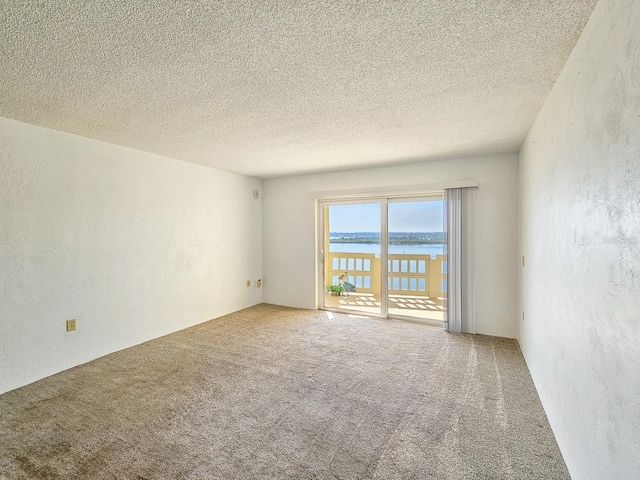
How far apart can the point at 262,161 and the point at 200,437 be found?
322cm

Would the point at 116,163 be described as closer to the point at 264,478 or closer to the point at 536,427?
the point at 264,478

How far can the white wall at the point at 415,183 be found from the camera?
382 cm

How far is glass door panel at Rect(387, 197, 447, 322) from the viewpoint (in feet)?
14.2

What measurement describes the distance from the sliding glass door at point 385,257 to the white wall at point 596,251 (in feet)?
7.34

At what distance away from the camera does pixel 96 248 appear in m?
3.24

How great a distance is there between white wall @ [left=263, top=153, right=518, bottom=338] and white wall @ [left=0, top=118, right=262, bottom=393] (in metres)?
0.98

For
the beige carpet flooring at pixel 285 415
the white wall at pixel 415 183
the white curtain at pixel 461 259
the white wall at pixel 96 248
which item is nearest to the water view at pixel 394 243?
the white curtain at pixel 461 259

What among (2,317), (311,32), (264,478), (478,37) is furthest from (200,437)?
(478,37)

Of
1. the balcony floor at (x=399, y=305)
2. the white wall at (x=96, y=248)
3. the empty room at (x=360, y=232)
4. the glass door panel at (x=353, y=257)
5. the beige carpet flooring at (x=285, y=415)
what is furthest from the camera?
the glass door panel at (x=353, y=257)

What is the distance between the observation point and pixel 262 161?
4164 millimetres

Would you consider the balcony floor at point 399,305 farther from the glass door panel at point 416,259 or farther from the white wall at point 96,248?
the white wall at point 96,248

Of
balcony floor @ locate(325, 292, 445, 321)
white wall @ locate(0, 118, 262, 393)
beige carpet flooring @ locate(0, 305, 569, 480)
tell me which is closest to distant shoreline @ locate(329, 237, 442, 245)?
balcony floor @ locate(325, 292, 445, 321)

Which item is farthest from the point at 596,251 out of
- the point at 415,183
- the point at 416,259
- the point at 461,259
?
the point at 416,259

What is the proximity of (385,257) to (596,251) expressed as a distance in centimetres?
335
